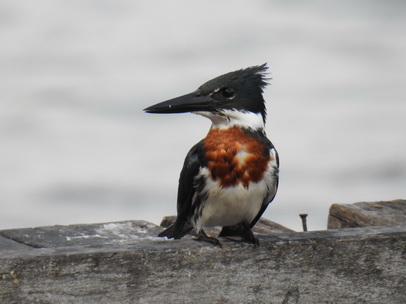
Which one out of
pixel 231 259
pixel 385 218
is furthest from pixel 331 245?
pixel 385 218

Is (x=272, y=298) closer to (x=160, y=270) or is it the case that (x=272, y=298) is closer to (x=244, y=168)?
(x=160, y=270)

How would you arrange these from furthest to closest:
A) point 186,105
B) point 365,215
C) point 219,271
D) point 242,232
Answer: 1. point 365,215
2. point 186,105
3. point 242,232
4. point 219,271

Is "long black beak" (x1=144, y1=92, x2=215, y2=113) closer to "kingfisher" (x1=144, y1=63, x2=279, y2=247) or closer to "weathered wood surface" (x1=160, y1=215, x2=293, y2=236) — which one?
"kingfisher" (x1=144, y1=63, x2=279, y2=247)

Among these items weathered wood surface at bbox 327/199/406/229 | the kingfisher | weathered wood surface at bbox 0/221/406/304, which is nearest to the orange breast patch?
the kingfisher

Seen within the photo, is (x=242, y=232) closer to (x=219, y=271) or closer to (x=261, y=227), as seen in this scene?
(x=219, y=271)

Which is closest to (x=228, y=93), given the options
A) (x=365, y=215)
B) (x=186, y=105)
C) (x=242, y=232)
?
(x=186, y=105)

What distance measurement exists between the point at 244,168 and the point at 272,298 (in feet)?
2.13

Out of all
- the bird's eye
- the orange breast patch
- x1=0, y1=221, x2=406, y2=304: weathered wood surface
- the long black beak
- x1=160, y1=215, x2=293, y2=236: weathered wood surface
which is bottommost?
x1=0, y1=221, x2=406, y2=304: weathered wood surface

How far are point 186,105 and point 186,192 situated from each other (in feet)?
1.09

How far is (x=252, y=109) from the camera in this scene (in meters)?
4.29

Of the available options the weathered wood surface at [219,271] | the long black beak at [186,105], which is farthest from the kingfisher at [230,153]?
the weathered wood surface at [219,271]

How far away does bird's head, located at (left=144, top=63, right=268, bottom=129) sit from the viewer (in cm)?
426

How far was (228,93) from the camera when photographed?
14.0 feet

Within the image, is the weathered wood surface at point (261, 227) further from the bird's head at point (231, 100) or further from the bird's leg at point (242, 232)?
the bird's head at point (231, 100)
